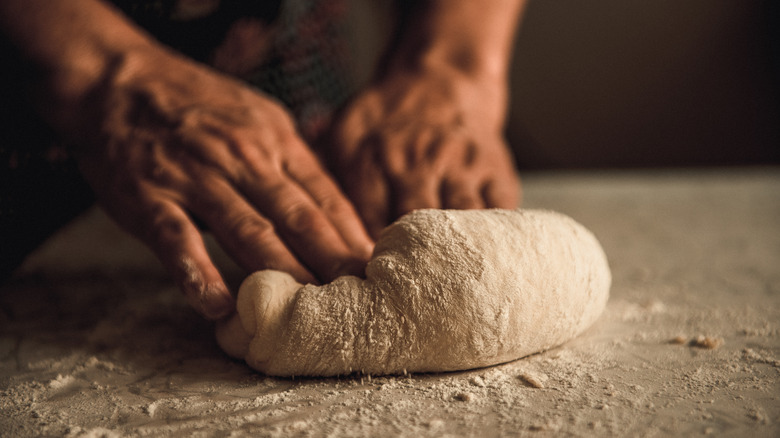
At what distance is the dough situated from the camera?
791 mm

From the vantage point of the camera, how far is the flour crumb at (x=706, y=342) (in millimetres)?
920

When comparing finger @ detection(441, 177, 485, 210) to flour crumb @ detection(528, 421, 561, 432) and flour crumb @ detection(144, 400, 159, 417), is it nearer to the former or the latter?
flour crumb @ detection(528, 421, 561, 432)

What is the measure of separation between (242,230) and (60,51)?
515mm

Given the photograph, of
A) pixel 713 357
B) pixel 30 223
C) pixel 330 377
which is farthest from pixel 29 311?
pixel 713 357

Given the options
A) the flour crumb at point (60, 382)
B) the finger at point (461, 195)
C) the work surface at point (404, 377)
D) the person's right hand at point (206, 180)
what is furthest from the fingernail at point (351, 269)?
the flour crumb at point (60, 382)

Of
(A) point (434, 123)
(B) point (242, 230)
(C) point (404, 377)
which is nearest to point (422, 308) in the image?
(C) point (404, 377)

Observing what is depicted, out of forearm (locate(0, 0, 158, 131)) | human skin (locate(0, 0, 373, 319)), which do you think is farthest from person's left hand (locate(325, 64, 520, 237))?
forearm (locate(0, 0, 158, 131))

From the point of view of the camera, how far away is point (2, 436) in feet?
2.27

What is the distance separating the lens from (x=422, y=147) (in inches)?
49.1

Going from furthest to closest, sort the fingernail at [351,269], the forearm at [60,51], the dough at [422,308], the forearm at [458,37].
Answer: the forearm at [458,37] < the forearm at [60,51] < the fingernail at [351,269] < the dough at [422,308]

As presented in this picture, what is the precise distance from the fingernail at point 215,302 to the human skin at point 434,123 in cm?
34

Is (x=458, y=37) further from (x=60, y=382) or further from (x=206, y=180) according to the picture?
(x=60, y=382)

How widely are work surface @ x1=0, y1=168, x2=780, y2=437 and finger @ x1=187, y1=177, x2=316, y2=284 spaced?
0.16 meters

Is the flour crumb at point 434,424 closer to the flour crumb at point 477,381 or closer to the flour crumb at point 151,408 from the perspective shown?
the flour crumb at point 477,381
